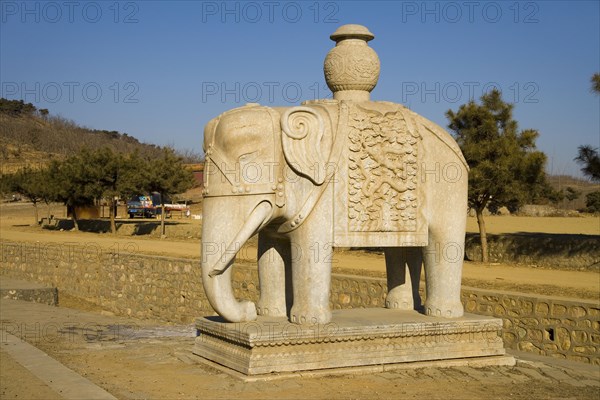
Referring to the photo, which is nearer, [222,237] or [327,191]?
[222,237]

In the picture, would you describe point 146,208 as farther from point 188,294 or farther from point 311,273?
point 311,273

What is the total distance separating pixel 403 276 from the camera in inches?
319

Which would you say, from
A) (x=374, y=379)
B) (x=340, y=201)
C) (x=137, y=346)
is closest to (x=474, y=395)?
(x=374, y=379)

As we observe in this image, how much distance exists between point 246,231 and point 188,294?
8785 millimetres

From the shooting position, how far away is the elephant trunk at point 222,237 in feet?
21.4

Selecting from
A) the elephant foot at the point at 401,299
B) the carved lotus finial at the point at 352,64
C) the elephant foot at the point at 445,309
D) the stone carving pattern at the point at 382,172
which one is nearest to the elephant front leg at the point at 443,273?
the elephant foot at the point at 445,309

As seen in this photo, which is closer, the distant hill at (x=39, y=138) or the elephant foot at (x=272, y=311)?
the elephant foot at (x=272, y=311)

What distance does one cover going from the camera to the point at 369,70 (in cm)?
736

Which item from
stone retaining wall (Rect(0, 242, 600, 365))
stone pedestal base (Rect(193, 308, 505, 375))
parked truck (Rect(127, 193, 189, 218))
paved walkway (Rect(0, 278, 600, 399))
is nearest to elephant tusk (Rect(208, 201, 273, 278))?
stone pedestal base (Rect(193, 308, 505, 375))

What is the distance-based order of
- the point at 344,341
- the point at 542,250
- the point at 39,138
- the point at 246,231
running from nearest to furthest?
the point at 246,231 < the point at 344,341 < the point at 542,250 < the point at 39,138

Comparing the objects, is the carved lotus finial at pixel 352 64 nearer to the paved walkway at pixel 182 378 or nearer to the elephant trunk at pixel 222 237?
the elephant trunk at pixel 222 237

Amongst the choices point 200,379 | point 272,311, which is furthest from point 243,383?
point 272,311

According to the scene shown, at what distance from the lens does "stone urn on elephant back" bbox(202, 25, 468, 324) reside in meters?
6.63

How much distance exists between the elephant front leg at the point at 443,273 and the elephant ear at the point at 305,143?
1349 mm
